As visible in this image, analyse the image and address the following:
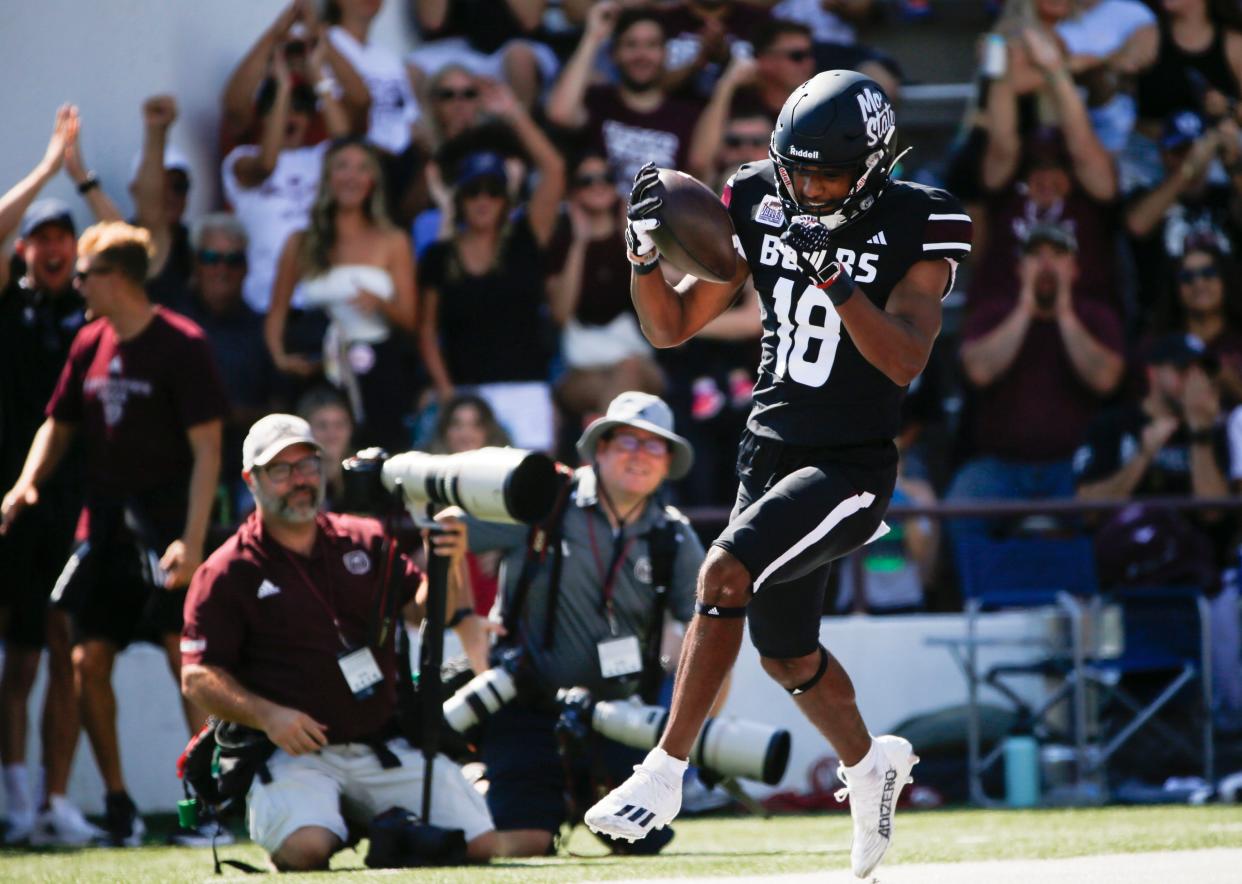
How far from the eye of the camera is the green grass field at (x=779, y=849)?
19.1 feet

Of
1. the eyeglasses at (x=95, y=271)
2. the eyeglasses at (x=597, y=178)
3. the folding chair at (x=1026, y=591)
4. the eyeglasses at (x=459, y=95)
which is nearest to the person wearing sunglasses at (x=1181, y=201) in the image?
the folding chair at (x=1026, y=591)

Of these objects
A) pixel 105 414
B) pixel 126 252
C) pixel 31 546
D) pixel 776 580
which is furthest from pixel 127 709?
pixel 776 580

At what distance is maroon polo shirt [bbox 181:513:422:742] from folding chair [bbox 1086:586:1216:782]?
4.08m

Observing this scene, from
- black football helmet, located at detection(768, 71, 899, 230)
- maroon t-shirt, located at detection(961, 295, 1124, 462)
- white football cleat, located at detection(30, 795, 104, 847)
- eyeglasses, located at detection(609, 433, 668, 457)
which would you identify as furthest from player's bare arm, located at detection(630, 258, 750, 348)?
maroon t-shirt, located at detection(961, 295, 1124, 462)

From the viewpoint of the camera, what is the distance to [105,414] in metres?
7.73

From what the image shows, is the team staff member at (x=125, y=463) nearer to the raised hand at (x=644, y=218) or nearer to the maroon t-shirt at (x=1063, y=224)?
the raised hand at (x=644, y=218)

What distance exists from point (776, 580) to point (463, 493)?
1.31 metres

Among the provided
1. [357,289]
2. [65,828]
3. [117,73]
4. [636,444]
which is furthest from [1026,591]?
[117,73]

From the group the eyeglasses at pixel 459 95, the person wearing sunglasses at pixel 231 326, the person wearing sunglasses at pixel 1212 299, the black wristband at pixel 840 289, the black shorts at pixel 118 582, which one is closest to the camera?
the black wristband at pixel 840 289

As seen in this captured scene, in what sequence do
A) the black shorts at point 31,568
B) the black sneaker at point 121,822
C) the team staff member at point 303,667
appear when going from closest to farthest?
1. the team staff member at point 303,667
2. the black sneaker at point 121,822
3. the black shorts at point 31,568

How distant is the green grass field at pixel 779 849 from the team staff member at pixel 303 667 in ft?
0.71

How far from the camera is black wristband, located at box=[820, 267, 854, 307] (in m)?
4.63

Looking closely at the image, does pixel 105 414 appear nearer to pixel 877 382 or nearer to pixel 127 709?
pixel 127 709

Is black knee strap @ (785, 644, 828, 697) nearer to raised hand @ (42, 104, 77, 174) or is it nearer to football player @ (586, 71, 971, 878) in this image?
football player @ (586, 71, 971, 878)
